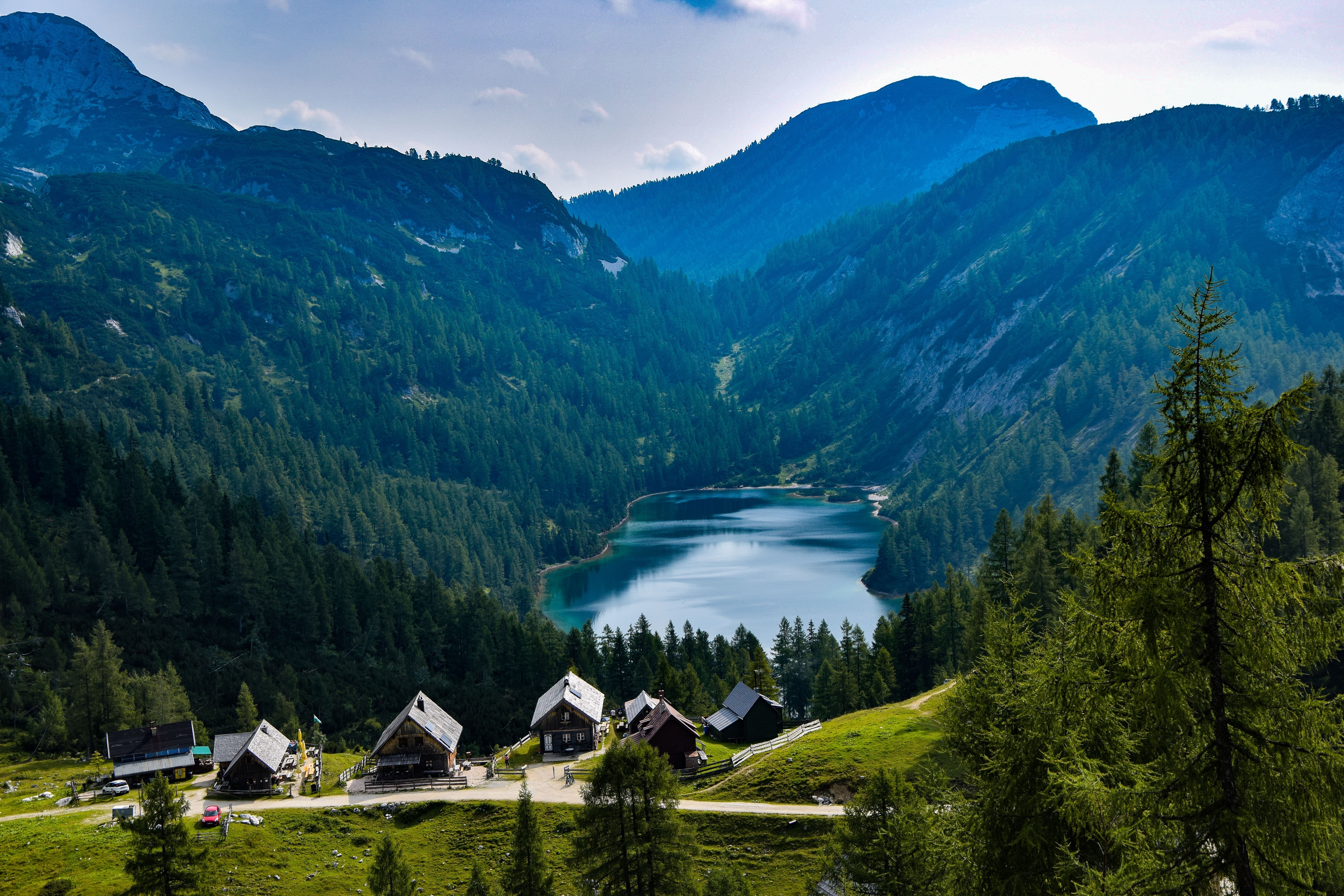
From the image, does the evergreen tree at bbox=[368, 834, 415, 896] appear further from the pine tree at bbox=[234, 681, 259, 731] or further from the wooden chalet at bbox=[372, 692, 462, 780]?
the pine tree at bbox=[234, 681, 259, 731]

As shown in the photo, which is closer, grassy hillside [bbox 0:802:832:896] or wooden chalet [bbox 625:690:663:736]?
grassy hillside [bbox 0:802:832:896]

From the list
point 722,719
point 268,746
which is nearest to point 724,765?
point 722,719

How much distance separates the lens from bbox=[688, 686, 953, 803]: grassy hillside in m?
48.6

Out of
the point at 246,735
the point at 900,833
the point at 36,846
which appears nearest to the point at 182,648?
the point at 246,735

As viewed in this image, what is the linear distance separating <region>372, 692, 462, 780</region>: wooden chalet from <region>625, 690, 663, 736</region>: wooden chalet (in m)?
13.6

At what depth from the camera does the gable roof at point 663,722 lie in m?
56.7

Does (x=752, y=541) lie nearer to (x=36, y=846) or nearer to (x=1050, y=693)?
(x=36, y=846)

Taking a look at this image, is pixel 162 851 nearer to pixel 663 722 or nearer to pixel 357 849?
pixel 357 849

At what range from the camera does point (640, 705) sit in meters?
65.1

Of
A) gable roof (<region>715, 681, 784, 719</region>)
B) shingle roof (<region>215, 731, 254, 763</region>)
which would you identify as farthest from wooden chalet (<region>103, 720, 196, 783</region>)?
gable roof (<region>715, 681, 784, 719</region>)

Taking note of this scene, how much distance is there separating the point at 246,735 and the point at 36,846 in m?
15.0

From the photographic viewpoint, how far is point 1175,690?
9.48m

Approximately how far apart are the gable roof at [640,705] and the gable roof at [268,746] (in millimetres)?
25814

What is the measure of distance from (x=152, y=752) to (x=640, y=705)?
35.3 m
